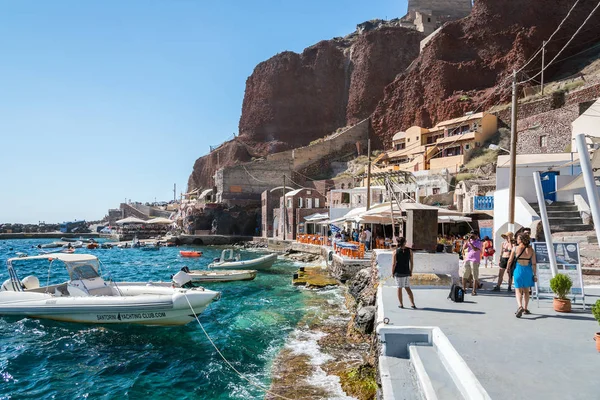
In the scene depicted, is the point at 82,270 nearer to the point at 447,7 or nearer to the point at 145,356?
the point at 145,356

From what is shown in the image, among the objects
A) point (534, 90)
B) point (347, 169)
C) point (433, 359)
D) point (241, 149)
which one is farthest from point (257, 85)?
point (433, 359)

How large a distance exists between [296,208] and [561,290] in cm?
3662

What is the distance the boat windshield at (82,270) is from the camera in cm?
1448

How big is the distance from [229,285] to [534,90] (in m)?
37.6

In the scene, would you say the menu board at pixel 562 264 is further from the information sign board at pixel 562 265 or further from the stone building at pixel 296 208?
the stone building at pixel 296 208

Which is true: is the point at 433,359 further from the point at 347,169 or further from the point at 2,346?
the point at 347,169

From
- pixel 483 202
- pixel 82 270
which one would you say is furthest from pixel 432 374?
pixel 483 202

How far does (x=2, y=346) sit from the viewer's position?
489 inches

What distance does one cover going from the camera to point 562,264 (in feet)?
28.6

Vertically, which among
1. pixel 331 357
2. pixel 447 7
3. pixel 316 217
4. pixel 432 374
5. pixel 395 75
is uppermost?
pixel 447 7

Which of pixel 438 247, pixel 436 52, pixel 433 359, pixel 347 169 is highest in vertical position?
pixel 436 52

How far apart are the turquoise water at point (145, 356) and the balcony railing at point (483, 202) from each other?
11577 mm

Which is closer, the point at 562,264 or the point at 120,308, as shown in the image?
the point at 562,264

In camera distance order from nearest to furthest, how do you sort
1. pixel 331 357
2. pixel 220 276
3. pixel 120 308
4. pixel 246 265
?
pixel 331 357 → pixel 120 308 → pixel 220 276 → pixel 246 265
